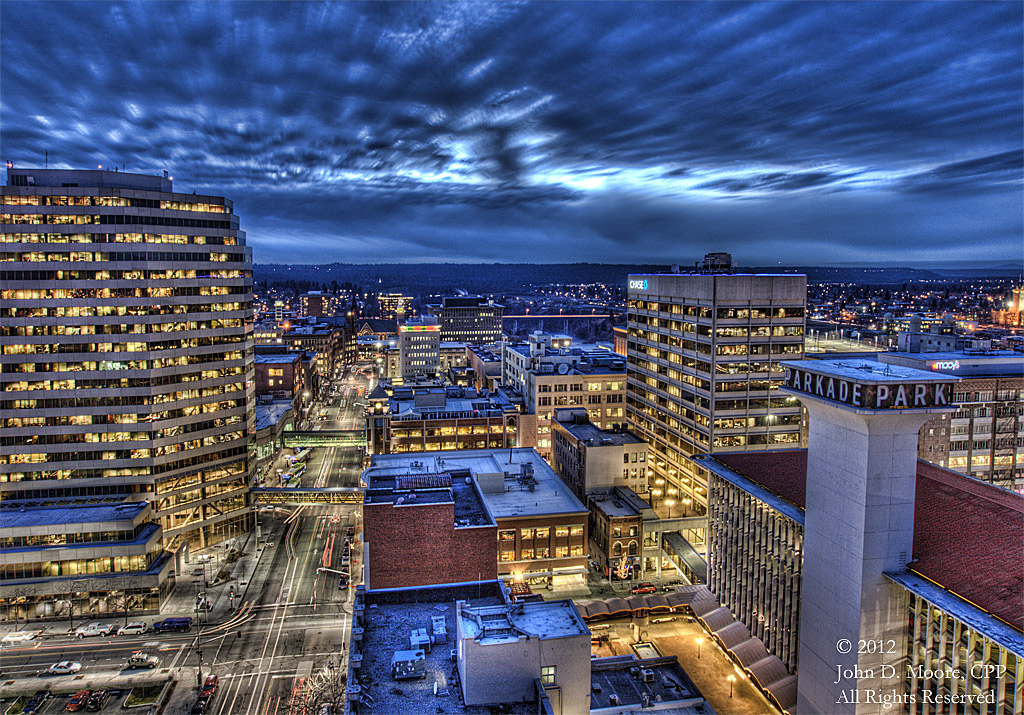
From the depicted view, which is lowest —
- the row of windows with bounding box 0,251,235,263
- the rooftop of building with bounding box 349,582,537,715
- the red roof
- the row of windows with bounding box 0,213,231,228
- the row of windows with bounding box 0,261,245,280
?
the rooftop of building with bounding box 349,582,537,715

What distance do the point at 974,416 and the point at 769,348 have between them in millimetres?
32465

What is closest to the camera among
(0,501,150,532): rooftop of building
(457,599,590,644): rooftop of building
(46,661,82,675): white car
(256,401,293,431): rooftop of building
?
(457,599,590,644): rooftop of building

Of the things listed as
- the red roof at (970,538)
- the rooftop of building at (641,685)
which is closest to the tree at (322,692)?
the rooftop of building at (641,685)

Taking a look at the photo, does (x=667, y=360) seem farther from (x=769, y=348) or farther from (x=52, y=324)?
(x=52, y=324)

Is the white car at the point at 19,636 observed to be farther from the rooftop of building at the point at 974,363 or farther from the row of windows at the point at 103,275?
the rooftop of building at the point at 974,363

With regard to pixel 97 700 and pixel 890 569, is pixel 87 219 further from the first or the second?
pixel 890 569

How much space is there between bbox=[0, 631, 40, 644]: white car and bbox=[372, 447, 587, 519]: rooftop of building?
4422 centimetres

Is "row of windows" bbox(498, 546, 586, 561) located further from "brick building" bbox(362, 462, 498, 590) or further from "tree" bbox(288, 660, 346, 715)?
"tree" bbox(288, 660, 346, 715)

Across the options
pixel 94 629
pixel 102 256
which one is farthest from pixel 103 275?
pixel 94 629

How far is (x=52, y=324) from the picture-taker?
88.1 metres

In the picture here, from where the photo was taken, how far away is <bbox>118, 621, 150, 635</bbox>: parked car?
7369cm

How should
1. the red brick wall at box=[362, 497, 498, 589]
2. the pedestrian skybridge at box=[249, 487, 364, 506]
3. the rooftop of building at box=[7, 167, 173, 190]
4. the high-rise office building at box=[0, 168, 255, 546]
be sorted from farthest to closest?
1. the pedestrian skybridge at box=[249, 487, 364, 506]
2. the rooftop of building at box=[7, 167, 173, 190]
3. the high-rise office building at box=[0, 168, 255, 546]
4. the red brick wall at box=[362, 497, 498, 589]

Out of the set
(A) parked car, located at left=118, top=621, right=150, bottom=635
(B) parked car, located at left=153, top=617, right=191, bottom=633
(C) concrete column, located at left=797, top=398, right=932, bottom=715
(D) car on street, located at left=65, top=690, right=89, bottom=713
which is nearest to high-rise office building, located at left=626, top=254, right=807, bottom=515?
(C) concrete column, located at left=797, top=398, right=932, bottom=715

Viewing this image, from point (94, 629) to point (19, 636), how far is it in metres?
7.77
